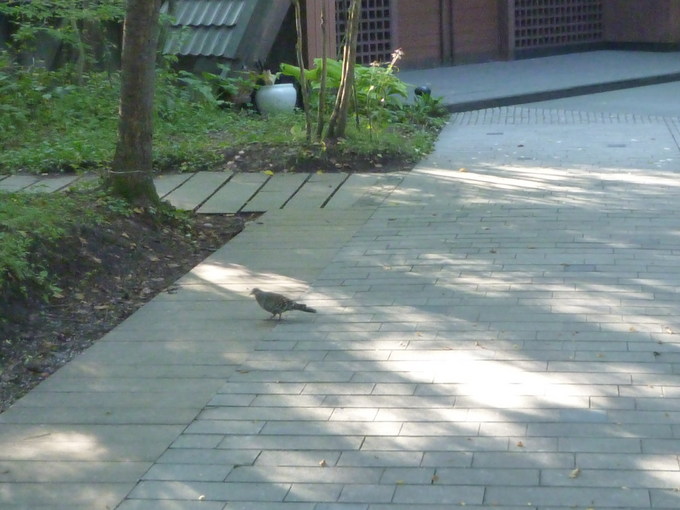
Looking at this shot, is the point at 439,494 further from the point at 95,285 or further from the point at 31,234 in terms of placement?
the point at 31,234

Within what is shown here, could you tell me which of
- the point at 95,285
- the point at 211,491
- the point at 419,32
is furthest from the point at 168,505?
the point at 419,32

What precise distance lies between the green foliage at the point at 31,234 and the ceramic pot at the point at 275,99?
19.8ft

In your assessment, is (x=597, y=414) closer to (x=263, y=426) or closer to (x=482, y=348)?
(x=482, y=348)

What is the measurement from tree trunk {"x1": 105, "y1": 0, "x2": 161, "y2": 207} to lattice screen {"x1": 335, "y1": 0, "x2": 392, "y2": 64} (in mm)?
10807

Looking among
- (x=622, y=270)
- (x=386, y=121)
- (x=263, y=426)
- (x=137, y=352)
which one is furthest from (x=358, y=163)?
(x=263, y=426)

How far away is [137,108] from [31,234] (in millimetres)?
1764

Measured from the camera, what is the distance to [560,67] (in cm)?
1975

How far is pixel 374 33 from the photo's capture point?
19.2 meters

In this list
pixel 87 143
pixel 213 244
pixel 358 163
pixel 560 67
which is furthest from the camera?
pixel 560 67

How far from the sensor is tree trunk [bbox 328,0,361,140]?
440 inches

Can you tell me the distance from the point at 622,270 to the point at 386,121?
5.98 m

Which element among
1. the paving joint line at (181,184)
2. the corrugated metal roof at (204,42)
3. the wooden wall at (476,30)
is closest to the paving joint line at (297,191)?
the paving joint line at (181,184)

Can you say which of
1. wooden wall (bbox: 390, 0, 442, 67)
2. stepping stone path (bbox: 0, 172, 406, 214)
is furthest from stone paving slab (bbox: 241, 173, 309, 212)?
wooden wall (bbox: 390, 0, 442, 67)

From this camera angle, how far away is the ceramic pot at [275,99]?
46.5 feet
